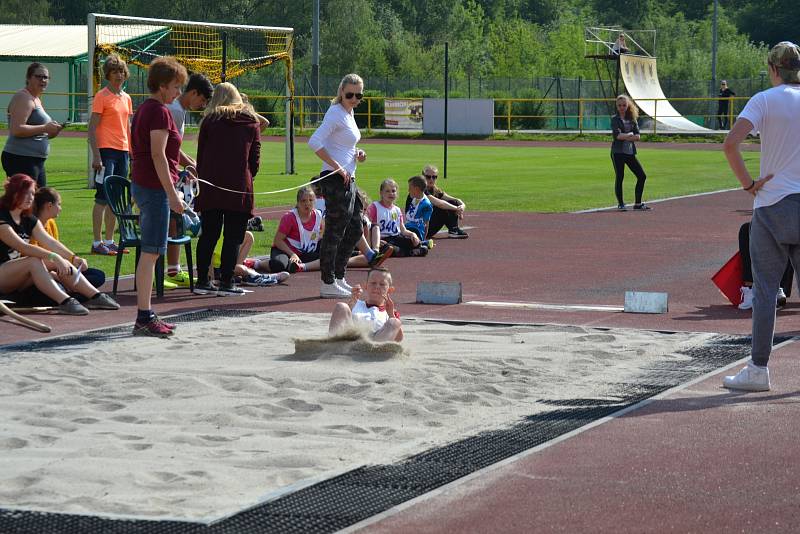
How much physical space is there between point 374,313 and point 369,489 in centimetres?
365

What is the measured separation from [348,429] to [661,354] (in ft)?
10.3

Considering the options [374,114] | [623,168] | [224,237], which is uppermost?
[374,114]

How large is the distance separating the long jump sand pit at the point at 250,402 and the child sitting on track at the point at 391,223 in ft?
15.8

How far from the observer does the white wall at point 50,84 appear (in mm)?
63969

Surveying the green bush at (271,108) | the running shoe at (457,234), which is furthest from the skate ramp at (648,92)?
the running shoe at (457,234)

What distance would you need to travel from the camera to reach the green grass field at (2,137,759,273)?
22438 mm

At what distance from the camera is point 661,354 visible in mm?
9266

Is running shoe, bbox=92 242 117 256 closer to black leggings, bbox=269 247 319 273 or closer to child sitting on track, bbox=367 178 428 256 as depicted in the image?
black leggings, bbox=269 247 319 273

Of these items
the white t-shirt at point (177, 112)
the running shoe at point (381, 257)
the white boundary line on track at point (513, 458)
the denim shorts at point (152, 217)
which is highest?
the white t-shirt at point (177, 112)

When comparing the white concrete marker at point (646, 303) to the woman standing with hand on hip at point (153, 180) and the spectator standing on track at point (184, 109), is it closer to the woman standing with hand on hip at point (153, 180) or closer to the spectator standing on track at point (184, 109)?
the woman standing with hand on hip at point (153, 180)

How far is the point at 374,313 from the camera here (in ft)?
30.8

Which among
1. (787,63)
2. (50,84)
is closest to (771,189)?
(787,63)

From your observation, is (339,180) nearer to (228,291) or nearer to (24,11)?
(228,291)

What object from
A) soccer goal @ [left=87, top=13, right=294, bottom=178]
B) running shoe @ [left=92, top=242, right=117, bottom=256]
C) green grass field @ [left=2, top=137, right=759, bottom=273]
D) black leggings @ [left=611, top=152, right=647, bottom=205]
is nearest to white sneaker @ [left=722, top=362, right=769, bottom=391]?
green grass field @ [left=2, top=137, right=759, bottom=273]
